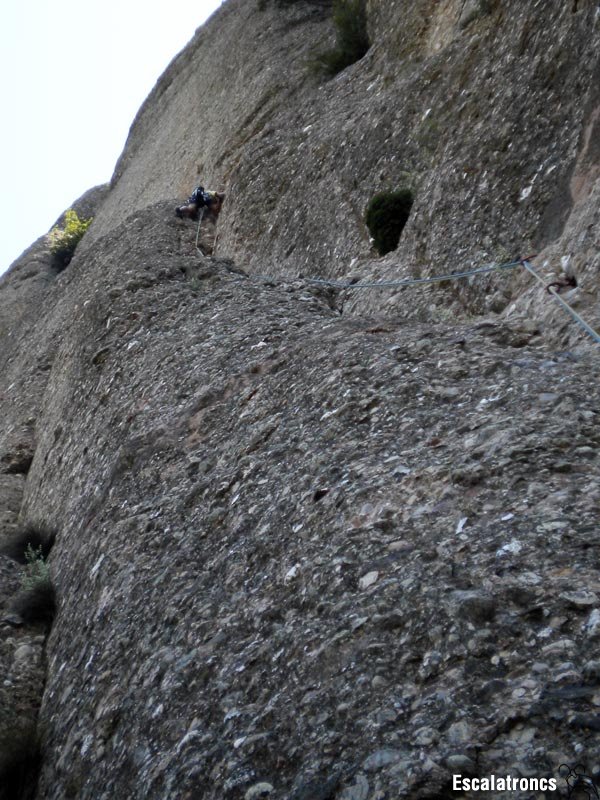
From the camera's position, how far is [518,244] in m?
9.95

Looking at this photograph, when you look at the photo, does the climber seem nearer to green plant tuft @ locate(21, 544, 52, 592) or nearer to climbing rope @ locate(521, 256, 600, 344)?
green plant tuft @ locate(21, 544, 52, 592)

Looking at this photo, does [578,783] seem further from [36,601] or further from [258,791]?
[36,601]

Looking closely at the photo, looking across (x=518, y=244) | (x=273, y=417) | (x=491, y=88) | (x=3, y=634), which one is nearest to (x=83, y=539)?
(x=3, y=634)

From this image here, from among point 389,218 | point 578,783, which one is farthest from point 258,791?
point 389,218

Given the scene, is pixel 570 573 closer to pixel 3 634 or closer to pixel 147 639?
pixel 147 639

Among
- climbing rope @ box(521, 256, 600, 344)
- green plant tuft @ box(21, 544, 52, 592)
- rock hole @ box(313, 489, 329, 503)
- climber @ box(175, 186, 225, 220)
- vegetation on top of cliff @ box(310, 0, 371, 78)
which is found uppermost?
vegetation on top of cliff @ box(310, 0, 371, 78)

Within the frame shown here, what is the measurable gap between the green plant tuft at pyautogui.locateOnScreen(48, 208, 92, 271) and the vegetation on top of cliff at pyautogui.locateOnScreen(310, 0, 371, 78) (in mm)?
16250

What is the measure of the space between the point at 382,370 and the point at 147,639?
3.07 m

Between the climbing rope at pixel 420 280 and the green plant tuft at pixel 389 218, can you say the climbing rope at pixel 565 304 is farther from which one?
the green plant tuft at pixel 389 218

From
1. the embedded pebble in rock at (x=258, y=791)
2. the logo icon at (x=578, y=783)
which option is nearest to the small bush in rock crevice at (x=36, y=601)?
the embedded pebble in rock at (x=258, y=791)

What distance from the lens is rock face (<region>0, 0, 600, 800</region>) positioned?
4852 millimetres

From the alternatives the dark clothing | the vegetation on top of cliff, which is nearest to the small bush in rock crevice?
the dark clothing

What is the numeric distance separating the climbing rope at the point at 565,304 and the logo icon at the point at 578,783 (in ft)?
12.5

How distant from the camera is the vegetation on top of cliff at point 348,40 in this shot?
18.7 m
